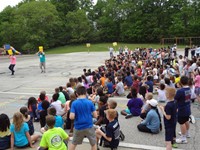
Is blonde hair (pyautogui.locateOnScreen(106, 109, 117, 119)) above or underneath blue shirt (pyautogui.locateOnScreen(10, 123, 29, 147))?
above

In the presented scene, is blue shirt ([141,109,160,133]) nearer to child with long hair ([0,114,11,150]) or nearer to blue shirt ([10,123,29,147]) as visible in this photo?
blue shirt ([10,123,29,147])

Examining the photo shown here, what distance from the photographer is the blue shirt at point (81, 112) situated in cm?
558

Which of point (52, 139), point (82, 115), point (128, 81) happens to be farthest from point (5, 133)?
point (128, 81)

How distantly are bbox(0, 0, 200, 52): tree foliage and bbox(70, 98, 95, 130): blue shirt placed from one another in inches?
2473

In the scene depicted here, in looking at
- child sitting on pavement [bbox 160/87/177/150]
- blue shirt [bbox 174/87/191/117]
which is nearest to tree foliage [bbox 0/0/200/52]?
blue shirt [bbox 174/87/191/117]

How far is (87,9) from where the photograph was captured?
279ft

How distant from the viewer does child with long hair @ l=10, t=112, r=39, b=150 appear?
21.5ft

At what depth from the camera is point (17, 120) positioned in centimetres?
646

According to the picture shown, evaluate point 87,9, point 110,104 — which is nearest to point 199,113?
point 110,104

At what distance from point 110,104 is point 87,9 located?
81.3 m

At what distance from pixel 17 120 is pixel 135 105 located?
4.37 metres

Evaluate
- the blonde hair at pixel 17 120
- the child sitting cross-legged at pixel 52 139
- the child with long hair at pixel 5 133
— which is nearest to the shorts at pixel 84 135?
the child sitting cross-legged at pixel 52 139

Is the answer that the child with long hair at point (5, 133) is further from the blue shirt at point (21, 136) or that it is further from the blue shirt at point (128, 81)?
the blue shirt at point (128, 81)

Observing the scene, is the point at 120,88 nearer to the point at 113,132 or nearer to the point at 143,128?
the point at 143,128
